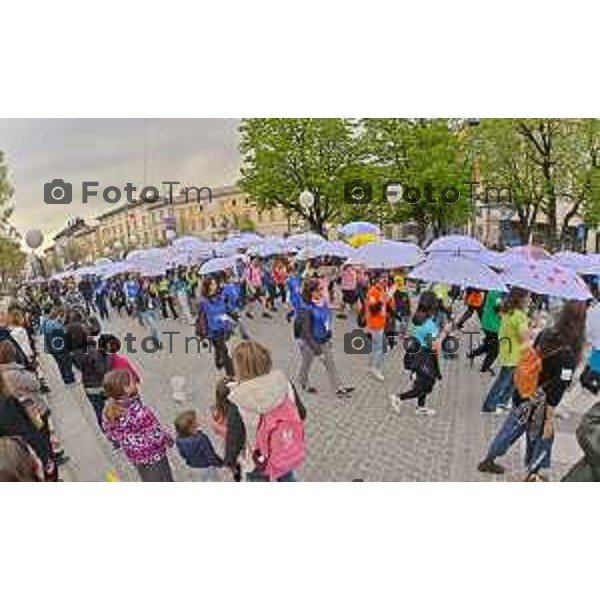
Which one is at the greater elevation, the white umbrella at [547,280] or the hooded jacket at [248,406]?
the white umbrella at [547,280]

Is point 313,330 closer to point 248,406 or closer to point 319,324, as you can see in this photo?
point 319,324

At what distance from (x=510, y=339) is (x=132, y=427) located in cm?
335

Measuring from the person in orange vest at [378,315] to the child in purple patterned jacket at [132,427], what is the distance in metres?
2.00

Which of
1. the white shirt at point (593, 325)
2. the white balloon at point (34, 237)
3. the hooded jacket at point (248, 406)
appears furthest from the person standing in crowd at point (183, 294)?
the white shirt at point (593, 325)

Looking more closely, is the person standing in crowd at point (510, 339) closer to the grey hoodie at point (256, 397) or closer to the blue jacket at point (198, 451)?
the grey hoodie at point (256, 397)

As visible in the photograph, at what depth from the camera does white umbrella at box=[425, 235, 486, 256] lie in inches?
179

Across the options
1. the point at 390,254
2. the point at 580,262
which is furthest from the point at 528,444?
the point at 390,254

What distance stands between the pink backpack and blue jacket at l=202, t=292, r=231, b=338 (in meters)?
1.31

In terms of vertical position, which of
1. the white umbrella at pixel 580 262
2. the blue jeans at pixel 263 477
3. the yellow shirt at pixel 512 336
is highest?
the white umbrella at pixel 580 262

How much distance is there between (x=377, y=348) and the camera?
482cm

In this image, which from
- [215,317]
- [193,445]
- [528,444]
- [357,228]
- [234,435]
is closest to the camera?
[234,435]

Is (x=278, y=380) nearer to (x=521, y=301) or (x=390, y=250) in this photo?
(x=390, y=250)

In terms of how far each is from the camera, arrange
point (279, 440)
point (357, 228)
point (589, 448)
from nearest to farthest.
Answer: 1. point (279, 440)
2. point (589, 448)
3. point (357, 228)

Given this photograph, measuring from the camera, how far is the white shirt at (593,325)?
14.4 ft
